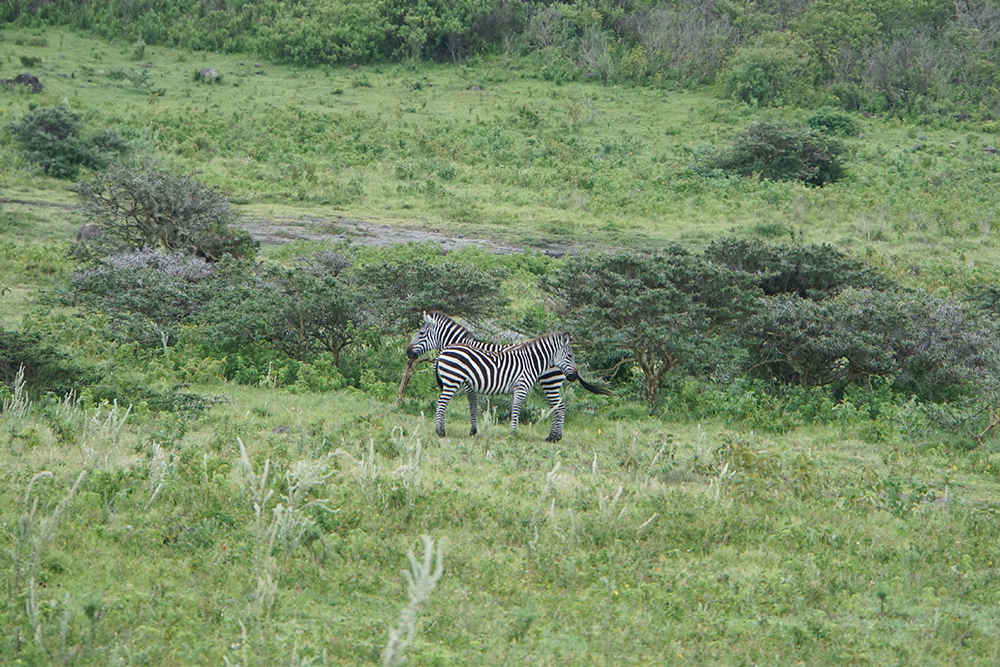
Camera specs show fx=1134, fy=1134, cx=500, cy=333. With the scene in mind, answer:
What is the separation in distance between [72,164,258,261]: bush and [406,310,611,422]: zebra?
8052 millimetres

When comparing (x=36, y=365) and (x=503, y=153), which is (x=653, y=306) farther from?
(x=503, y=153)

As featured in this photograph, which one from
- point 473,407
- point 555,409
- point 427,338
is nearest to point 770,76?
point 427,338

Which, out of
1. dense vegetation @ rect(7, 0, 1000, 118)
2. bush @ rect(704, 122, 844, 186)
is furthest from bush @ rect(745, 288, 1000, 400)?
dense vegetation @ rect(7, 0, 1000, 118)

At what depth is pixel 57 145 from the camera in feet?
90.9

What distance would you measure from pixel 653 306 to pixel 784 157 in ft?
62.3

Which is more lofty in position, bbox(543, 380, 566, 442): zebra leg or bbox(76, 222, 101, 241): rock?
bbox(543, 380, 566, 442): zebra leg

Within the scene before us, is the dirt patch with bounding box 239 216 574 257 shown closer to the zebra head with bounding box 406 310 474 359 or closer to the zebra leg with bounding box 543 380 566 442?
the zebra head with bounding box 406 310 474 359

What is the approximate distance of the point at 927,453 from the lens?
39.4ft

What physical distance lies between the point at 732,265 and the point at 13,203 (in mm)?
15999

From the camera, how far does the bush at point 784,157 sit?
3141cm

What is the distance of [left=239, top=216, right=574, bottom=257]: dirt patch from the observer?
2381 centimetres

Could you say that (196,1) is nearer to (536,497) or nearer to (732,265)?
(732,265)

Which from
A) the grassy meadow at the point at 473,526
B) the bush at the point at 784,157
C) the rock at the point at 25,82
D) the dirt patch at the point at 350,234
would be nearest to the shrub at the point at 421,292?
the grassy meadow at the point at 473,526

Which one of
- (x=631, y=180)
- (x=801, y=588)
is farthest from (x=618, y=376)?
(x=631, y=180)
